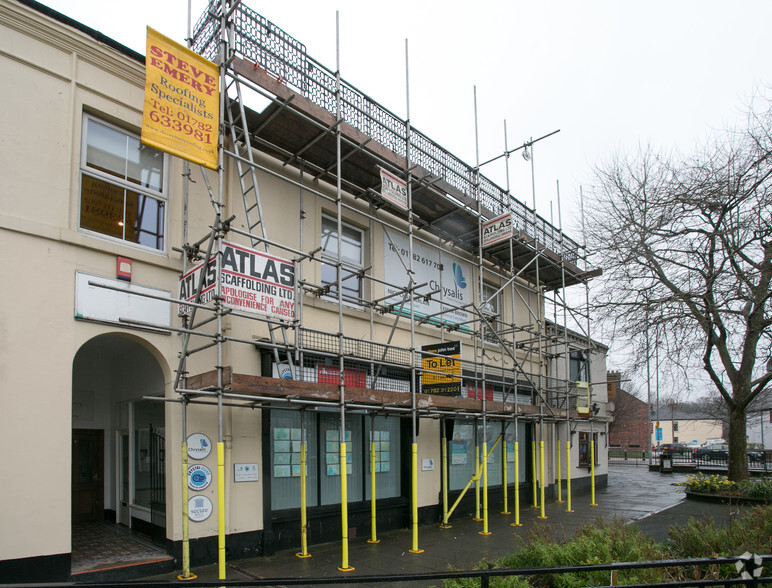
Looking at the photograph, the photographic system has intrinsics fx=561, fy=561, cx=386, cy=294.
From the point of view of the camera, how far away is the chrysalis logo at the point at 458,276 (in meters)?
14.9

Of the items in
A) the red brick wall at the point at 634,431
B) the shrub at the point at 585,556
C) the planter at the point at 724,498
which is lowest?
the red brick wall at the point at 634,431

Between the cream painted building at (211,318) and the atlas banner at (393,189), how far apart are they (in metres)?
0.09

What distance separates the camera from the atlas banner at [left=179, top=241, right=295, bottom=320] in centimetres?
755

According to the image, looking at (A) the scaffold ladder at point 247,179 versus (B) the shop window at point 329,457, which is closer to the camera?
(A) the scaffold ladder at point 247,179

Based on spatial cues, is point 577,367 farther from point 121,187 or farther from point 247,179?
point 121,187

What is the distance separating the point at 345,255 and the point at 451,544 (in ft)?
19.6

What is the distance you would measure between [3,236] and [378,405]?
593 cm

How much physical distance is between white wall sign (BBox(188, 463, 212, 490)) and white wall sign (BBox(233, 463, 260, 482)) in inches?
19.5

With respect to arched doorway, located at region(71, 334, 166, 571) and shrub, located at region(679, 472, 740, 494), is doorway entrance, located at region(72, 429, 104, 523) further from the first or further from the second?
shrub, located at region(679, 472, 740, 494)

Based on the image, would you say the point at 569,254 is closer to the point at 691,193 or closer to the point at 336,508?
the point at 691,193

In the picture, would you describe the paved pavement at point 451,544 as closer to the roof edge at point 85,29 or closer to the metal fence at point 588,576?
the metal fence at point 588,576

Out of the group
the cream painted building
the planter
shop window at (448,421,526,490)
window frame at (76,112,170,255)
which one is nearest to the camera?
the cream painted building

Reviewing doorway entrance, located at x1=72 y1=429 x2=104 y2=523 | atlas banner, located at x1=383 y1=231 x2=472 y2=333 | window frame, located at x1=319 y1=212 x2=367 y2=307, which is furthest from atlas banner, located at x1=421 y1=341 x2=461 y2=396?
doorway entrance, located at x1=72 y1=429 x2=104 y2=523


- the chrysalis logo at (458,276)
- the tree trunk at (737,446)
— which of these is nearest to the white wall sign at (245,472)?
the chrysalis logo at (458,276)
